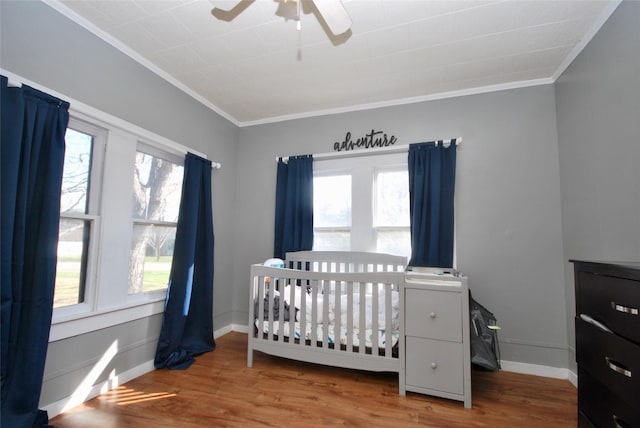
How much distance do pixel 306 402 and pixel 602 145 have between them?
2405 millimetres

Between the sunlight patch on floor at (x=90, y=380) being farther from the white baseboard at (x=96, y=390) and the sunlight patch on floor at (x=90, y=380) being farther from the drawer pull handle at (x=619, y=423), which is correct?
the drawer pull handle at (x=619, y=423)

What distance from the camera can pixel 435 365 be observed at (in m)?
1.82

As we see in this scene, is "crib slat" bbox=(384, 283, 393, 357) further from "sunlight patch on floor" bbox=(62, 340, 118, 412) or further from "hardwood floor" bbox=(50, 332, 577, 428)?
"sunlight patch on floor" bbox=(62, 340, 118, 412)

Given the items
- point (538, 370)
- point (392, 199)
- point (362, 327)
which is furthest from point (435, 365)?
point (392, 199)

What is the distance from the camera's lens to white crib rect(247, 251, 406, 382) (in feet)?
6.48

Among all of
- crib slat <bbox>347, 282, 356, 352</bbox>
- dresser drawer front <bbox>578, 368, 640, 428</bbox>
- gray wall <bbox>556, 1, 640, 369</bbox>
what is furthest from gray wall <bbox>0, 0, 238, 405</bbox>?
gray wall <bbox>556, 1, 640, 369</bbox>

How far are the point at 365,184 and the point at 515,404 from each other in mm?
1980

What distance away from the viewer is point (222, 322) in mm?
3051

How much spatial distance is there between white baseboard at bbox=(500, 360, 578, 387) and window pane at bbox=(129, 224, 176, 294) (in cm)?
289

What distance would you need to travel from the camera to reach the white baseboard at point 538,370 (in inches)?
85.0

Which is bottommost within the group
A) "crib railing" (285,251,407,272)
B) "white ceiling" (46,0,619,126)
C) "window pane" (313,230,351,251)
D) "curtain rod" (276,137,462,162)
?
"crib railing" (285,251,407,272)

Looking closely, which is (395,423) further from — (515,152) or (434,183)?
(515,152)

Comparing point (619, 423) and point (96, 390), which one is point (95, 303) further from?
point (619, 423)

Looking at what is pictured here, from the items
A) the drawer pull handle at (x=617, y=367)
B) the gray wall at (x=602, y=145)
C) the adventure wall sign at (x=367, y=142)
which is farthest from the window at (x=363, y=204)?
the drawer pull handle at (x=617, y=367)
